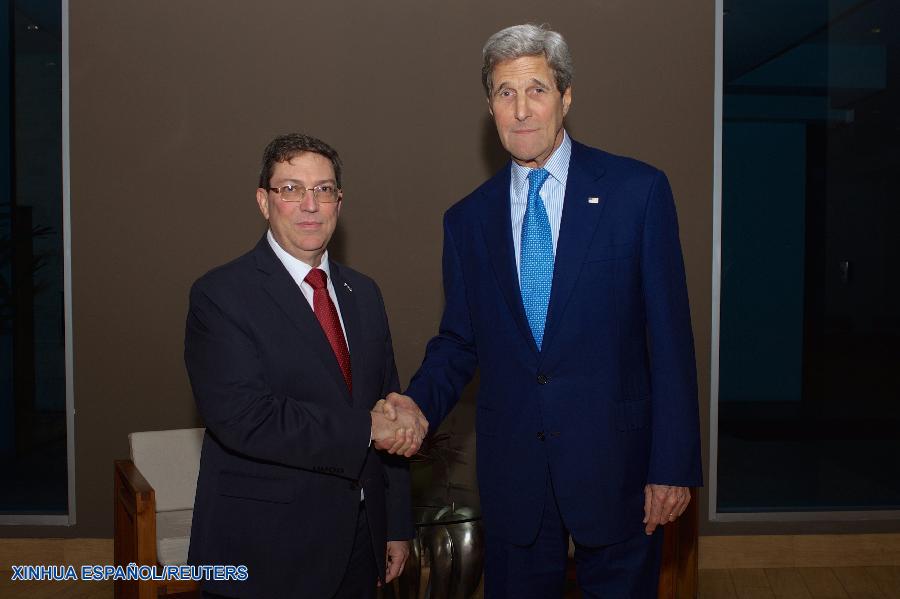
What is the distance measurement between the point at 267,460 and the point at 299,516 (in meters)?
0.16

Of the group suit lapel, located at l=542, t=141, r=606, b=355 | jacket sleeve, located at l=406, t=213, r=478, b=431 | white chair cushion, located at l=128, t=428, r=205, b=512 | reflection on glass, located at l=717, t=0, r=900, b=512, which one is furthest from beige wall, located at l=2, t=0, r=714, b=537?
suit lapel, located at l=542, t=141, r=606, b=355

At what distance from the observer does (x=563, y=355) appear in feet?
7.02

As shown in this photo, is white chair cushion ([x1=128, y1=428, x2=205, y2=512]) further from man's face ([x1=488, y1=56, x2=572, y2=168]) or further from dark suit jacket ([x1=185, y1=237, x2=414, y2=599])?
man's face ([x1=488, y1=56, x2=572, y2=168])

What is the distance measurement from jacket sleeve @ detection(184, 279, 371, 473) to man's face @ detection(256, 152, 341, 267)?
256 millimetres

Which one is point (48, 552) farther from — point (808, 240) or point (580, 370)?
point (808, 240)

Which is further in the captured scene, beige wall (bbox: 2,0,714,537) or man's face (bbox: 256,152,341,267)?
beige wall (bbox: 2,0,714,537)

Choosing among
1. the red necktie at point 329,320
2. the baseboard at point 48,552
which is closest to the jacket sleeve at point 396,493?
the red necktie at point 329,320

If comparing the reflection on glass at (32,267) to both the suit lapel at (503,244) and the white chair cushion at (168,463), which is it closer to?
the white chair cushion at (168,463)

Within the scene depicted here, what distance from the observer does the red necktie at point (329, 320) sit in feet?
7.30

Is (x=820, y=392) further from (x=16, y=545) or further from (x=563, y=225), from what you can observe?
(x=16, y=545)

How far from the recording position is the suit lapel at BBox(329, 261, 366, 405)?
7.34ft

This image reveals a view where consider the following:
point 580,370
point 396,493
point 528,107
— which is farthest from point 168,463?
point 528,107

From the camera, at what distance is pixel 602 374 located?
7.02 ft

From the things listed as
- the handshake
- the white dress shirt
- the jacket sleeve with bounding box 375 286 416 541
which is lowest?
the jacket sleeve with bounding box 375 286 416 541
